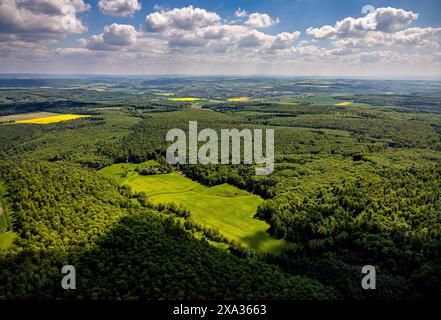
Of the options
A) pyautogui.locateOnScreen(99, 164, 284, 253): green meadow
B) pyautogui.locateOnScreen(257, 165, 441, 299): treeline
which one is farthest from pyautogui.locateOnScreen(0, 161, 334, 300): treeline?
pyautogui.locateOnScreen(257, 165, 441, 299): treeline

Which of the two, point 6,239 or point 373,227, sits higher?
point 373,227

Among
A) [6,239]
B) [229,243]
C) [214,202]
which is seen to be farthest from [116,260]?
[214,202]

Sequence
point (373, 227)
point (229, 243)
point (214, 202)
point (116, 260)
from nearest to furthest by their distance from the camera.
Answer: point (116, 260) → point (373, 227) → point (229, 243) → point (214, 202)

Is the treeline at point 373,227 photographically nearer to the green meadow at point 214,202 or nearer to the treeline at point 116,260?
the green meadow at point 214,202

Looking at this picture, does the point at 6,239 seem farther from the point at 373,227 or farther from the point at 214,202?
the point at 373,227

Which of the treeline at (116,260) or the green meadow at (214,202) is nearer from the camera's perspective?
the treeline at (116,260)

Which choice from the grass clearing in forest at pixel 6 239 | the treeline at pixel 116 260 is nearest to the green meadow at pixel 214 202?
the treeline at pixel 116 260
